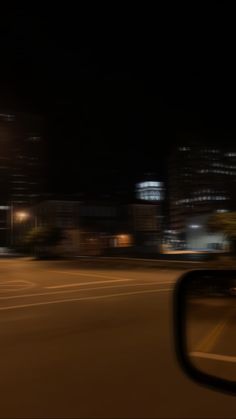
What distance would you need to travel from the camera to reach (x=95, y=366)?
7.77m

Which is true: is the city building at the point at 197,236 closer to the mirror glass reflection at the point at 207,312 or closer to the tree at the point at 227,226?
the tree at the point at 227,226

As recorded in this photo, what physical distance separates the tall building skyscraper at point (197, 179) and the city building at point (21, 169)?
40720mm

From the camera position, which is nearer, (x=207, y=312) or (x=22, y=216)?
(x=207, y=312)

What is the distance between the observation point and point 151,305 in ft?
51.3

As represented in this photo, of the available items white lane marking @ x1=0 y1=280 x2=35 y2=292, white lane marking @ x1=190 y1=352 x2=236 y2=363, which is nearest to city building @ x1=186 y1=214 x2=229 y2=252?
white lane marking @ x1=0 y1=280 x2=35 y2=292

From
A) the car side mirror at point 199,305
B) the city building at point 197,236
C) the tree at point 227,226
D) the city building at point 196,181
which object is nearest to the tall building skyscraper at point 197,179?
the city building at point 196,181

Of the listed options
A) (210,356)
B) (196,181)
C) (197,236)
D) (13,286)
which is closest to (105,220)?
(197,236)

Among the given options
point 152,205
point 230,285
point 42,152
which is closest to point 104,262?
point 230,285

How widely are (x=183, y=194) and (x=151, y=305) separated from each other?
15274 centimetres

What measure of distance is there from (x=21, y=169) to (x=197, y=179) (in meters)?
54.6

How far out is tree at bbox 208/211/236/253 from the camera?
29.1m

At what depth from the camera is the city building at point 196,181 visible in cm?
14488

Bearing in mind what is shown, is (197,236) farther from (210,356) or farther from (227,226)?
(210,356)

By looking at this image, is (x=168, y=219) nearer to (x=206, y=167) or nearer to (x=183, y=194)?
(x=183, y=194)
